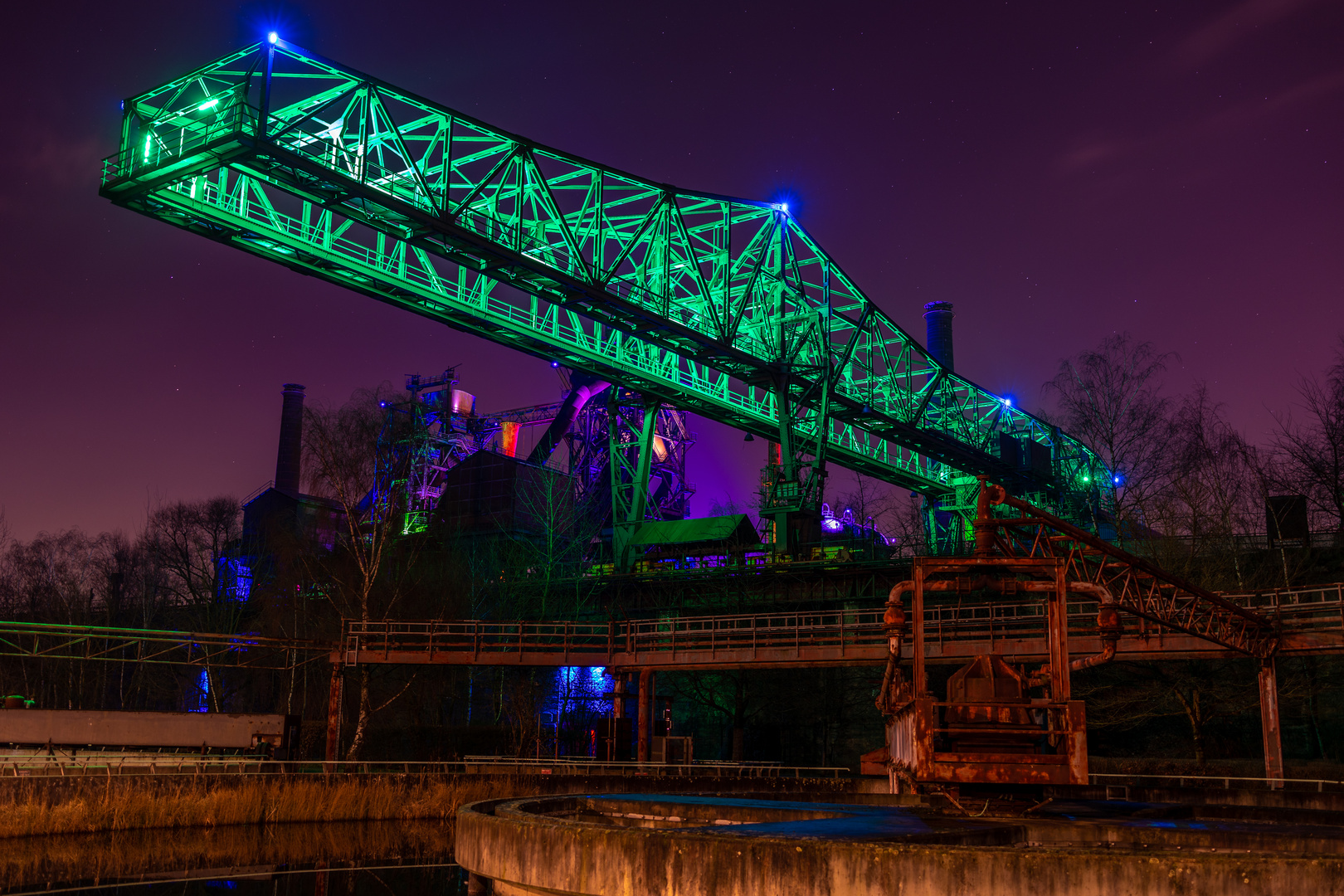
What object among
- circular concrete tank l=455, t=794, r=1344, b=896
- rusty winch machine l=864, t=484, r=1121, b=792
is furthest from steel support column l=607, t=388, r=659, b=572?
circular concrete tank l=455, t=794, r=1344, b=896

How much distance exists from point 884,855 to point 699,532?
166ft

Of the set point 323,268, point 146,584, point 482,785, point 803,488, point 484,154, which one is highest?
point 484,154

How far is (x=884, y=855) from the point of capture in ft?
26.8

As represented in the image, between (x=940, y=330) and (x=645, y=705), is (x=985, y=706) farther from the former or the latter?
(x=940, y=330)

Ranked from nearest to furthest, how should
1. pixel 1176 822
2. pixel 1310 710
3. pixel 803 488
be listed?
pixel 1176 822 < pixel 1310 710 < pixel 803 488

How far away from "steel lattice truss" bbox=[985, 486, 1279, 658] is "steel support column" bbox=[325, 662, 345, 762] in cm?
1989

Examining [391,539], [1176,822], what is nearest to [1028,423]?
[391,539]

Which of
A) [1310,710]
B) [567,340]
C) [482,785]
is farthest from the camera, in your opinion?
[567,340]

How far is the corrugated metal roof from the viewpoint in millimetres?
57906

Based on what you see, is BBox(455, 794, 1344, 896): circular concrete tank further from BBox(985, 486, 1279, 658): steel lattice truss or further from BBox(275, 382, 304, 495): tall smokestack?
BBox(275, 382, 304, 495): tall smokestack

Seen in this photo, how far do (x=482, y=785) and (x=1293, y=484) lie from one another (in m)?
33.1

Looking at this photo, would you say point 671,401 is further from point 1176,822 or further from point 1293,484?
point 1176,822

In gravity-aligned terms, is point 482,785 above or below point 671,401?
below

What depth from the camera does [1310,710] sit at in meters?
35.2
